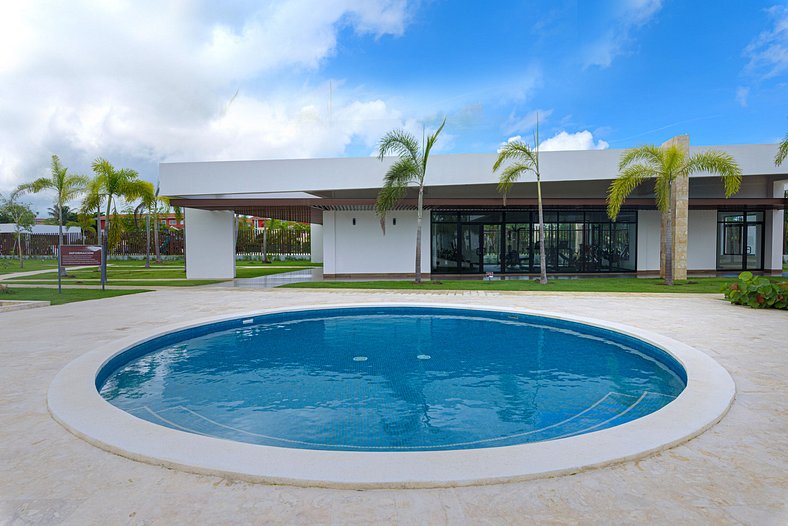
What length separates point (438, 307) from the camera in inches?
438

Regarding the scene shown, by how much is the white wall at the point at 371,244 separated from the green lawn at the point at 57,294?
7.49 meters

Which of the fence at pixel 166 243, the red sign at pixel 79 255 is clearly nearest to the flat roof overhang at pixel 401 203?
the red sign at pixel 79 255

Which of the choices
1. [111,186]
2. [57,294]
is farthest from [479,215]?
[111,186]

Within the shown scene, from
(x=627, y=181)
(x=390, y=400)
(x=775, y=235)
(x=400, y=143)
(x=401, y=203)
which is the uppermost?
(x=400, y=143)

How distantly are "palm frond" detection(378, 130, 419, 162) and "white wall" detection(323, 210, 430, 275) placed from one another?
3697 mm

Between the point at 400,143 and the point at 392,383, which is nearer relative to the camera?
the point at 392,383

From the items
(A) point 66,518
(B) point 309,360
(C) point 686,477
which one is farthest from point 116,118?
(C) point 686,477

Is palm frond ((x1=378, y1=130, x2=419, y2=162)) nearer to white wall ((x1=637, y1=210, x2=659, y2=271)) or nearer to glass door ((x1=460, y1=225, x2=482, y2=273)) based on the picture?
glass door ((x1=460, y1=225, x2=482, y2=273))

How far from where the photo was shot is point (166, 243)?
4022 cm

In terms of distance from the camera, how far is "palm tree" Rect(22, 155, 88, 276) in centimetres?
2112

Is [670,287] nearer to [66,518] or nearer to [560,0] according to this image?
[560,0]

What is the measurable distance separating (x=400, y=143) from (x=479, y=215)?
6.10 meters

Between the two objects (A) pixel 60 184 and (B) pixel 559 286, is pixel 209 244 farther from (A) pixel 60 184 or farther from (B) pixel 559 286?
(B) pixel 559 286

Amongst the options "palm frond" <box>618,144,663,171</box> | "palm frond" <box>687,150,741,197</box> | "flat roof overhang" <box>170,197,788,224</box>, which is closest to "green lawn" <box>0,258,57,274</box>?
"flat roof overhang" <box>170,197,788,224</box>
